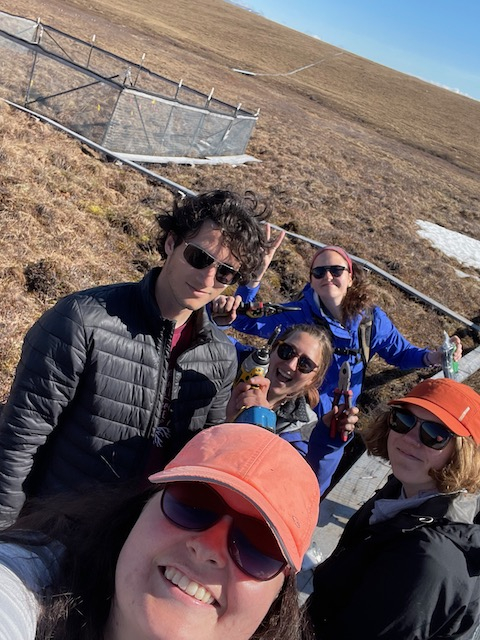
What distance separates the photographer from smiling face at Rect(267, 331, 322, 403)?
343 cm

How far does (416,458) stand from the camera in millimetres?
2582

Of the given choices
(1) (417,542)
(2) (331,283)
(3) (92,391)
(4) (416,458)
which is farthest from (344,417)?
(3) (92,391)

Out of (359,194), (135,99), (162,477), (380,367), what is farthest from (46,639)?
(359,194)

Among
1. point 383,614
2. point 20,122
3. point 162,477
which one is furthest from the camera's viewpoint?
point 20,122

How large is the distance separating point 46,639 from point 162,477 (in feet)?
1.53

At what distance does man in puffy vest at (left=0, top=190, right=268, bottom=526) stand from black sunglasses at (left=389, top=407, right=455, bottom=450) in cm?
86

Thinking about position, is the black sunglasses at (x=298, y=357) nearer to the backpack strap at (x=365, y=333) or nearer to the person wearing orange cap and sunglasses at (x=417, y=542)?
the person wearing orange cap and sunglasses at (x=417, y=542)

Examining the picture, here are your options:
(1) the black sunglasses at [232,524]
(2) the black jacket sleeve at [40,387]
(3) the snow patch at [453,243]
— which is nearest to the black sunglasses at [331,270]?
(2) the black jacket sleeve at [40,387]

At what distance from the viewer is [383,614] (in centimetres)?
204

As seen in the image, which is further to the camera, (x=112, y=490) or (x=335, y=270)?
(x=335, y=270)

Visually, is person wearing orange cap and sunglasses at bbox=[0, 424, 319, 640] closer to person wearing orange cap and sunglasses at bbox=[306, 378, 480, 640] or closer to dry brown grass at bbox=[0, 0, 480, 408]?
person wearing orange cap and sunglasses at bbox=[306, 378, 480, 640]

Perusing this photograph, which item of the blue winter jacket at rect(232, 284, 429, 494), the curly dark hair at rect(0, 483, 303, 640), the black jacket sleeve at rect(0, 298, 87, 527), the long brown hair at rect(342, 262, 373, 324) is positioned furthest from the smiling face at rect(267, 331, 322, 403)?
the curly dark hair at rect(0, 483, 303, 640)

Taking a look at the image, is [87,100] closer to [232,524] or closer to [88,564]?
[88,564]

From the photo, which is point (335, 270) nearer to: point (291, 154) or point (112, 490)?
point (112, 490)
